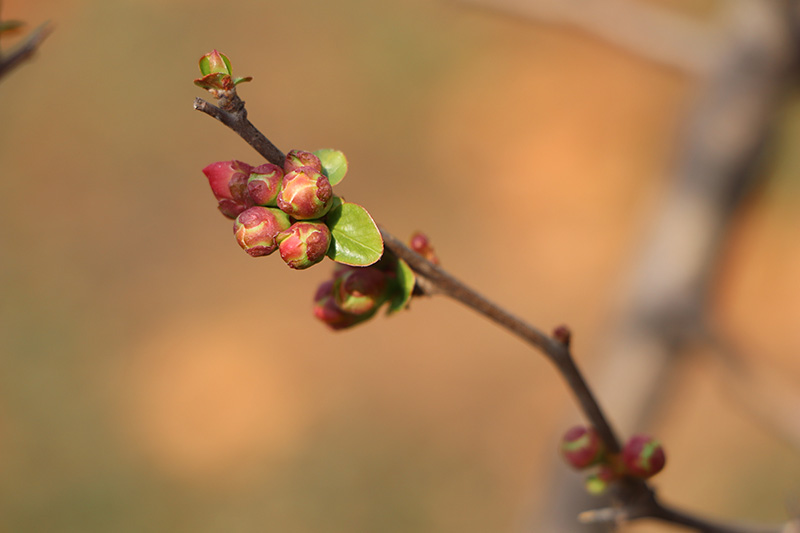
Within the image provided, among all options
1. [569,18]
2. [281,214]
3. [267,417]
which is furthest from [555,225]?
[281,214]

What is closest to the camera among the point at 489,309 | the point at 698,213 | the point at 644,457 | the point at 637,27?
the point at 489,309

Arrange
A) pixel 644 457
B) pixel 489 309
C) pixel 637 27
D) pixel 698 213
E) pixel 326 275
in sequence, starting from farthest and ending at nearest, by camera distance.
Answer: pixel 326 275 < pixel 637 27 < pixel 698 213 < pixel 644 457 < pixel 489 309

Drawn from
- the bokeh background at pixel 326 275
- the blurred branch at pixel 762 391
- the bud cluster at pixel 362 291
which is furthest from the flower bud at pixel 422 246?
the bokeh background at pixel 326 275

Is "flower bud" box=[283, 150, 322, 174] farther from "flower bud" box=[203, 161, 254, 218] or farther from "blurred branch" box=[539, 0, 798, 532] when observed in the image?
"blurred branch" box=[539, 0, 798, 532]

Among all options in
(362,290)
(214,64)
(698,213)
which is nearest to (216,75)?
(214,64)

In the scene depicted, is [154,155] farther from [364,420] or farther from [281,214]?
[281,214]

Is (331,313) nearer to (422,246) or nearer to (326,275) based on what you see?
(422,246)
